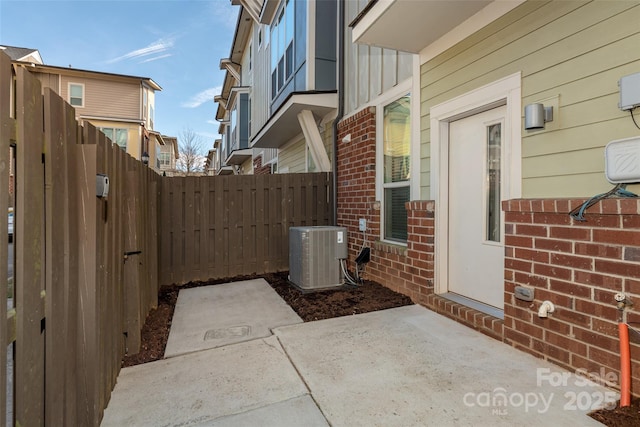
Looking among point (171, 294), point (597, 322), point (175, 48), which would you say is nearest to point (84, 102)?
point (175, 48)

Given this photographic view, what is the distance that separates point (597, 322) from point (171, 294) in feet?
16.2

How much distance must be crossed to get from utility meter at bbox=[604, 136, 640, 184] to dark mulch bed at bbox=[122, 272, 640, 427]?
8.33 ft

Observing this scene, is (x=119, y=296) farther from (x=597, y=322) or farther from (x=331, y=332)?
(x=597, y=322)

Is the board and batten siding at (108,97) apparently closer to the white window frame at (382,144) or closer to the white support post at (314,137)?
the white support post at (314,137)

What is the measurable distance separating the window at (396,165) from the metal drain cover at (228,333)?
A: 7.94 feet

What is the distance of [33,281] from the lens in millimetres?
1339

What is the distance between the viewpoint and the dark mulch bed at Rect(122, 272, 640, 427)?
3091 mm

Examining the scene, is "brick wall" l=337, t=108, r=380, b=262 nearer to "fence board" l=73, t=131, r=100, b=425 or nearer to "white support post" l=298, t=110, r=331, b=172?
"white support post" l=298, t=110, r=331, b=172

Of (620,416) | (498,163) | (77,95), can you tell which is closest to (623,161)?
(498,163)

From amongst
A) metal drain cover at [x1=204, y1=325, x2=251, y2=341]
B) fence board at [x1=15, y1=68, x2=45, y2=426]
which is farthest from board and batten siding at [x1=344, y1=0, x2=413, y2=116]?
fence board at [x1=15, y1=68, x2=45, y2=426]

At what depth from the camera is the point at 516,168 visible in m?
2.86

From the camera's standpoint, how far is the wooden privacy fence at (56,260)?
1251 mm

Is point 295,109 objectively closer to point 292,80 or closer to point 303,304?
point 292,80

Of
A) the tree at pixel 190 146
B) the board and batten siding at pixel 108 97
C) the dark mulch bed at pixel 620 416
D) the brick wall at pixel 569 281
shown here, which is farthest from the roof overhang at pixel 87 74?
the dark mulch bed at pixel 620 416
